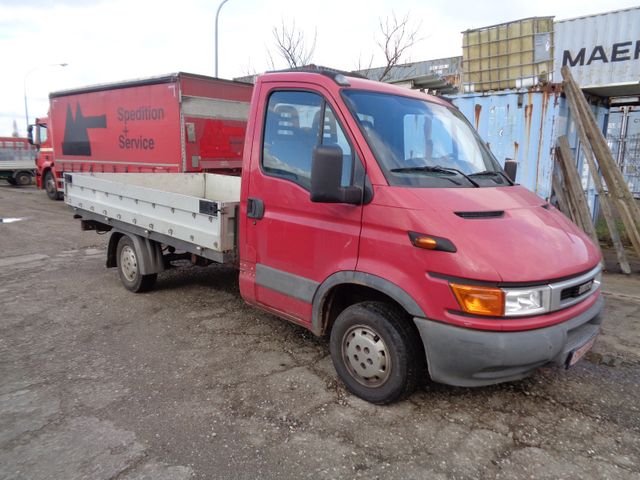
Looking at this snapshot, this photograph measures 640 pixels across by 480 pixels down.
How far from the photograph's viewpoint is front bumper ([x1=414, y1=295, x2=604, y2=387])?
108 inches

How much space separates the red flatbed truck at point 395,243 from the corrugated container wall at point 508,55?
453cm

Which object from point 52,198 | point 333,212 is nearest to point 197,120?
point 333,212

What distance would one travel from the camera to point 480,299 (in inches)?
108

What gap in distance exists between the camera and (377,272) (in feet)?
10.2

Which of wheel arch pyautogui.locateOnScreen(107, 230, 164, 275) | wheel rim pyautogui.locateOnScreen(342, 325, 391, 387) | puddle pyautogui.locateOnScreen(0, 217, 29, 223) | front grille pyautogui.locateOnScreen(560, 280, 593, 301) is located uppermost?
front grille pyautogui.locateOnScreen(560, 280, 593, 301)

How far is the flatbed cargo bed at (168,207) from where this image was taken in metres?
4.23

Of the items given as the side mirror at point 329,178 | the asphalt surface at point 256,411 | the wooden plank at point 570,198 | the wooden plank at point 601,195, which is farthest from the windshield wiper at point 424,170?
the wooden plank at point 570,198

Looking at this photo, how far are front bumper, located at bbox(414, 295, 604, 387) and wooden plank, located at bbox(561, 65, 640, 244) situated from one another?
4.95m

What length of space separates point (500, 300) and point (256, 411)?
1.79 meters

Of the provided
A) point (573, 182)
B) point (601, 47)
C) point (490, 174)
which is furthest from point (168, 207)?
point (601, 47)

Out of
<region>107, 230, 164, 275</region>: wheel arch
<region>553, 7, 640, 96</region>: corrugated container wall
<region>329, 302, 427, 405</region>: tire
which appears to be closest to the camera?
<region>329, 302, 427, 405</region>: tire

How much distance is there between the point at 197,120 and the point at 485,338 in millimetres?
8621

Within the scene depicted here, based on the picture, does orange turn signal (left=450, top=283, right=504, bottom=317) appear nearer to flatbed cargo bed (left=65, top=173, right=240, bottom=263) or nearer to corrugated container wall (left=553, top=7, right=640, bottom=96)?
flatbed cargo bed (left=65, top=173, right=240, bottom=263)

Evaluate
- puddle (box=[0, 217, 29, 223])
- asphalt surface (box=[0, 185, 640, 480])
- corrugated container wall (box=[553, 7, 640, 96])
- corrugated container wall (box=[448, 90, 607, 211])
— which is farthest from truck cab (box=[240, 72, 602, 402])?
puddle (box=[0, 217, 29, 223])
